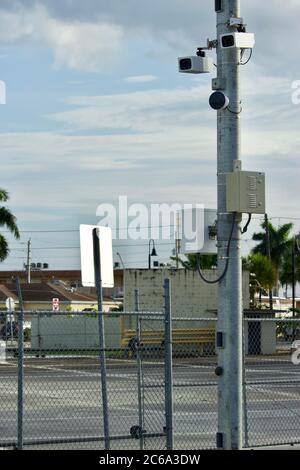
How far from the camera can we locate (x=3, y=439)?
15.1m

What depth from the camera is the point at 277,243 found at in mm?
82875

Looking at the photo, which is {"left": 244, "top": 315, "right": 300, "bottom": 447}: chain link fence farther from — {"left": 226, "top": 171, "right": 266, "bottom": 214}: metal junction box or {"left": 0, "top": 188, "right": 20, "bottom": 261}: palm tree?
{"left": 0, "top": 188, "right": 20, "bottom": 261}: palm tree

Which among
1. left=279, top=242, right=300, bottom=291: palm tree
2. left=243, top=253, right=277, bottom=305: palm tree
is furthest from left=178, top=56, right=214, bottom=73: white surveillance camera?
left=279, top=242, right=300, bottom=291: palm tree

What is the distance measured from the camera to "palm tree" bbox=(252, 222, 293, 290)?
8275 cm

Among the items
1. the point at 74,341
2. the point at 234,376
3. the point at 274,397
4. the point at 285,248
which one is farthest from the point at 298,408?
the point at 285,248

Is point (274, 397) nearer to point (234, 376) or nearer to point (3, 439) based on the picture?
point (3, 439)

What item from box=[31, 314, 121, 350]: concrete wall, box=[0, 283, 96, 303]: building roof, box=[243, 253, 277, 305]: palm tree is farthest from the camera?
box=[0, 283, 96, 303]: building roof

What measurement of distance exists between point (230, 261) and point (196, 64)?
2.24 metres

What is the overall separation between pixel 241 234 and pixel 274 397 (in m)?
11.4

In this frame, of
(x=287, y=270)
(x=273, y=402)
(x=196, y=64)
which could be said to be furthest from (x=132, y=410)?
(x=287, y=270)

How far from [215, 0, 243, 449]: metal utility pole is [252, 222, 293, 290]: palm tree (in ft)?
233

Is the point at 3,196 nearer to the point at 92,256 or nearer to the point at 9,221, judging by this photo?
the point at 9,221

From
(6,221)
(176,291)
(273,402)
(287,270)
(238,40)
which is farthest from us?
(287,270)

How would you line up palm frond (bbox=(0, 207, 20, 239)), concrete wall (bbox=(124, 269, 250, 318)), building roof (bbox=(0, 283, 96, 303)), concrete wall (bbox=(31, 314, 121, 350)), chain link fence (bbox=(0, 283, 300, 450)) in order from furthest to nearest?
1. building roof (bbox=(0, 283, 96, 303))
2. palm frond (bbox=(0, 207, 20, 239))
3. concrete wall (bbox=(124, 269, 250, 318))
4. concrete wall (bbox=(31, 314, 121, 350))
5. chain link fence (bbox=(0, 283, 300, 450))
